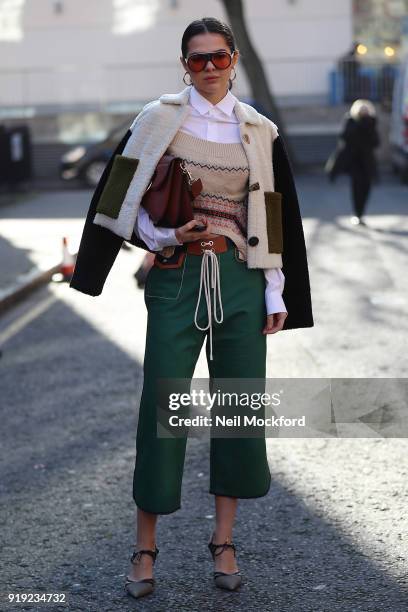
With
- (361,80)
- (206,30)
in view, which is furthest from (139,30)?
(206,30)

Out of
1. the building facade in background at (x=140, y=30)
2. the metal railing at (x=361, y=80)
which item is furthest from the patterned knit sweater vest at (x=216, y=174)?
the building facade in background at (x=140, y=30)

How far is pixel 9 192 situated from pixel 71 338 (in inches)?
694

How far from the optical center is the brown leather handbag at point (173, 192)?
14.2ft

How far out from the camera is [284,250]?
469cm

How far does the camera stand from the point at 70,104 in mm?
33031

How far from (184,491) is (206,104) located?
205 centimetres

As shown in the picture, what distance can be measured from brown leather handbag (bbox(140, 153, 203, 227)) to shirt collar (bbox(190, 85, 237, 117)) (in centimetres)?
19

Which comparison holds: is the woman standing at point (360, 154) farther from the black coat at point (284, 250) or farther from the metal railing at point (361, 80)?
the metal railing at point (361, 80)

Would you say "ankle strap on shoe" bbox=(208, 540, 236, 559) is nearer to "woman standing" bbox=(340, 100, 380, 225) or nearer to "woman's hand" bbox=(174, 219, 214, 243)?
"woman's hand" bbox=(174, 219, 214, 243)

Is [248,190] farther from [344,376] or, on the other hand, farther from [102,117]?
[102,117]

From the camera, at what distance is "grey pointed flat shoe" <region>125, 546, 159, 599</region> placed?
179 inches

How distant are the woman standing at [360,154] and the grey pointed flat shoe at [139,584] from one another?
14.2 meters

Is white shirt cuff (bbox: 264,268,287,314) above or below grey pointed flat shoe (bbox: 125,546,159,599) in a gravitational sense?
above

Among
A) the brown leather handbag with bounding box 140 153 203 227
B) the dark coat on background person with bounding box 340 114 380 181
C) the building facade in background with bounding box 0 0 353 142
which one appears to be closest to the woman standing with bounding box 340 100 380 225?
the dark coat on background person with bounding box 340 114 380 181
